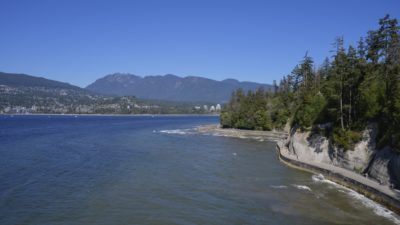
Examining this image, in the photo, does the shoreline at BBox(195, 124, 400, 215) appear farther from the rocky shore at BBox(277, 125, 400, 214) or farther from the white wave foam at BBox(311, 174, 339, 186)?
the white wave foam at BBox(311, 174, 339, 186)

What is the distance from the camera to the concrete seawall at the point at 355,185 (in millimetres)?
30031

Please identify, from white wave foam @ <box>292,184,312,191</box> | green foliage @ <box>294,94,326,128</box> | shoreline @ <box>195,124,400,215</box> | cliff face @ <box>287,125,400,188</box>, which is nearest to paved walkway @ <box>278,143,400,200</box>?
shoreline @ <box>195,124,400,215</box>

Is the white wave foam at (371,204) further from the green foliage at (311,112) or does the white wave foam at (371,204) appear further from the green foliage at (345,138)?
the green foliage at (311,112)

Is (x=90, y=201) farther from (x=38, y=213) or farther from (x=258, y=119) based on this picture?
(x=258, y=119)

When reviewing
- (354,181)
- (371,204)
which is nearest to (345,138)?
(354,181)

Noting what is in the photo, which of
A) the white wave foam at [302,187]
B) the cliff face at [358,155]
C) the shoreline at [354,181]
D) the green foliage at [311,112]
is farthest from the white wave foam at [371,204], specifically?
the green foliage at [311,112]

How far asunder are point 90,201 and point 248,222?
44.7 ft

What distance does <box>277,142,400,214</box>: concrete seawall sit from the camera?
98.5 ft

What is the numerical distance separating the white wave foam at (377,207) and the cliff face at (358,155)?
273 centimetres

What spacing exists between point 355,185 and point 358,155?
6.40 m

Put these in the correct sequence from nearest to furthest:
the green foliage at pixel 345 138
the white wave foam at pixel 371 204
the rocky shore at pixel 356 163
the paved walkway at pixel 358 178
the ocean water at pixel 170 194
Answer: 1. the ocean water at pixel 170 194
2. the white wave foam at pixel 371 204
3. the paved walkway at pixel 358 178
4. the rocky shore at pixel 356 163
5. the green foliage at pixel 345 138

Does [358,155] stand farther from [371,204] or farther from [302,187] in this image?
[371,204]

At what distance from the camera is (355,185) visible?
1449 inches

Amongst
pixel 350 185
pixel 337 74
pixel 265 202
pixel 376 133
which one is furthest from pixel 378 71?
pixel 265 202
